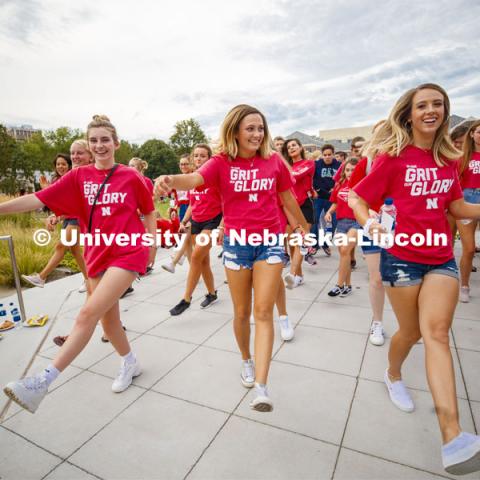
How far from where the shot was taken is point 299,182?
538 centimetres

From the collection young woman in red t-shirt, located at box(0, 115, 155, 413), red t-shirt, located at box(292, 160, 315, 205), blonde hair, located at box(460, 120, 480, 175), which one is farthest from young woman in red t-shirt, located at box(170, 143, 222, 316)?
blonde hair, located at box(460, 120, 480, 175)

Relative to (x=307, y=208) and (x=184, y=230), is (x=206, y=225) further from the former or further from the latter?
(x=307, y=208)

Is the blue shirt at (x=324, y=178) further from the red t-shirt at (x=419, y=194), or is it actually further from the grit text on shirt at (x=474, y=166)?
the red t-shirt at (x=419, y=194)

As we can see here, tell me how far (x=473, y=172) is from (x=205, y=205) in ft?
11.3

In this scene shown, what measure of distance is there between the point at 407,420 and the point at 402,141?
1.87 metres

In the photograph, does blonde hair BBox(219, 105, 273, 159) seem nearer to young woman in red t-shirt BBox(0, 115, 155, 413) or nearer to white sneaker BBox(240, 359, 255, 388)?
young woman in red t-shirt BBox(0, 115, 155, 413)

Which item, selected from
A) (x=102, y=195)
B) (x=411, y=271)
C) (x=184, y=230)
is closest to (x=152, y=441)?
(x=102, y=195)

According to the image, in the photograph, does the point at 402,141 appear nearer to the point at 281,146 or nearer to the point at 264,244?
the point at 264,244

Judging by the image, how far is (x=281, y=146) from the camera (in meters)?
6.02

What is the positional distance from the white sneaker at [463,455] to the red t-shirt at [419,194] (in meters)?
0.92

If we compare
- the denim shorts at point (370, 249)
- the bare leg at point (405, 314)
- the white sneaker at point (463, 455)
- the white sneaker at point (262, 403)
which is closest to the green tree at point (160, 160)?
the denim shorts at point (370, 249)

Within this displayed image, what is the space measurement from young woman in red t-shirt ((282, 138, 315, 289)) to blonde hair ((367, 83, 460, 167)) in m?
2.70

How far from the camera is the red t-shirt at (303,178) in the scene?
532 centimetres

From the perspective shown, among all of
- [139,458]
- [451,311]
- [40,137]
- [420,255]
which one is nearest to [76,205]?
[139,458]
